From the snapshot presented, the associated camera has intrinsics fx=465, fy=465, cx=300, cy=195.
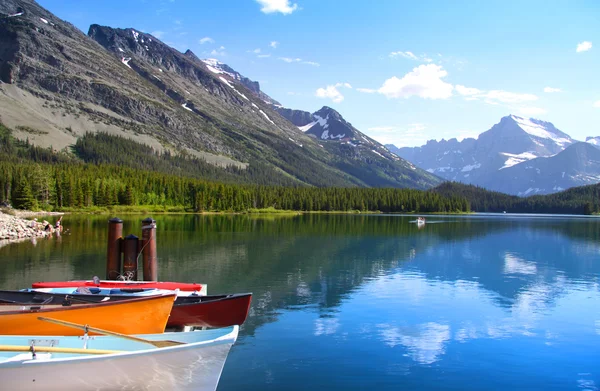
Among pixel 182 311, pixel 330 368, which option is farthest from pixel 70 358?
pixel 330 368

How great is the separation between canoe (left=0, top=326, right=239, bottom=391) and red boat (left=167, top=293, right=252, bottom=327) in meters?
4.44

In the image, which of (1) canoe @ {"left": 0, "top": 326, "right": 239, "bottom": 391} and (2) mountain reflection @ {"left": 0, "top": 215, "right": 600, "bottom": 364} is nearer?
(1) canoe @ {"left": 0, "top": 326, "right": 239, "bottom": 391}

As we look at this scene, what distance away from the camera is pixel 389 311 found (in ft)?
96.6

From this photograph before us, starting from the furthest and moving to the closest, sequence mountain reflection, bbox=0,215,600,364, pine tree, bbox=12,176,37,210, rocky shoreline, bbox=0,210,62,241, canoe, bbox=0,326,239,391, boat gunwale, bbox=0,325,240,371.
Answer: pine tree, bbox=12,176,37,210 → rocky shoreline, bbox=0,210,62,241 → mountain reflection, bbox=0,215,600,364 → canoe, bbox=0,326,239,391 → boat gunwale, bbox=0,325,240,371

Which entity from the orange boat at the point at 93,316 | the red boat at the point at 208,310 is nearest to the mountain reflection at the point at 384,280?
the red boat at the point at 208,310

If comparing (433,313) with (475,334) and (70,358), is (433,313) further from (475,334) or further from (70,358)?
(70,358)

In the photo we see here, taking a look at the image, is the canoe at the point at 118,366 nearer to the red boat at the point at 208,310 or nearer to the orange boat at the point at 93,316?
the orange boat at the point at 93,316

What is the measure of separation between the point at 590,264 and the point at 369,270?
28.0m

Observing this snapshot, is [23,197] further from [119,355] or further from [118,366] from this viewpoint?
[119,355]

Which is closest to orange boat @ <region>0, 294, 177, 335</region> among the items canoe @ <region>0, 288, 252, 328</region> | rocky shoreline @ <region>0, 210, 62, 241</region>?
canoe @ <region>0, 288, 252, 328</region>

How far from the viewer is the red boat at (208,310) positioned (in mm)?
20188

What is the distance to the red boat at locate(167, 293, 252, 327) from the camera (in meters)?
20.2

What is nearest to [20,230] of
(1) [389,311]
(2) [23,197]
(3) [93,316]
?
(1) [389,311]

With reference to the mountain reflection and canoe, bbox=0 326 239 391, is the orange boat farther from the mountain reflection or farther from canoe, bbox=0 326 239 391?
the mountain reflection
